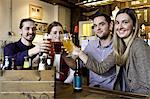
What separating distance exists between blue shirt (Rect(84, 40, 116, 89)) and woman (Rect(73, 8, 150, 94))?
0.56ft

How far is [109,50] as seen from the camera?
2.26 meters

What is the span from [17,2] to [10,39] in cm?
110

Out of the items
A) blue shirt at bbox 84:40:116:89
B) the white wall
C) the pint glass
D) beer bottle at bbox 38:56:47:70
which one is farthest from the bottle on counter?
the white wall

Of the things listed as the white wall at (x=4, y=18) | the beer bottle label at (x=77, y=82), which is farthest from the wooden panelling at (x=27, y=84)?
the white wall at (x=4, y=18)

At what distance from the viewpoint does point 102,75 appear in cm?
212

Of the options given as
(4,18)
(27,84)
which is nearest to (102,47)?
(27,84)

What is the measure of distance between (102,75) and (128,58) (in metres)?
0.40

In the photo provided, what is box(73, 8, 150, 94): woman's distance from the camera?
1.69 m

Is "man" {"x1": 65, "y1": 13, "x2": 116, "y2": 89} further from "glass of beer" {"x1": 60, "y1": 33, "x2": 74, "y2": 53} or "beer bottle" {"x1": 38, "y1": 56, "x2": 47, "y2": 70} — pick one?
"beer bottle" {"x1": 38, "y1": 56, "x2": 47, "y2": 70}

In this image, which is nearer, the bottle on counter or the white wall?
the bottle on counter

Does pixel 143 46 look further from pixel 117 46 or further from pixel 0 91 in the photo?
pixel 0 91

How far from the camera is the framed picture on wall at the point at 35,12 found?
281 inches

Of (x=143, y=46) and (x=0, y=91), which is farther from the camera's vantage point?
(x=143, y=46)

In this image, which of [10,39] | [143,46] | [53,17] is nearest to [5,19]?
[10,39]
